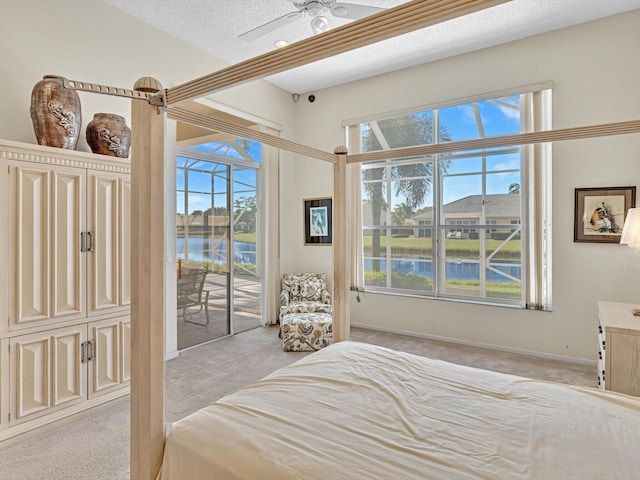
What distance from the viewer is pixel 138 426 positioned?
4.43 ft

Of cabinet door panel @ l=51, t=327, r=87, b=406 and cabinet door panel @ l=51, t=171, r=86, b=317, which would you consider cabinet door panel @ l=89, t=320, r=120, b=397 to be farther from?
cabinet door panel @ l=51, t=171, r=86, b=317

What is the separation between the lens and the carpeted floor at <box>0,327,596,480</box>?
193cm

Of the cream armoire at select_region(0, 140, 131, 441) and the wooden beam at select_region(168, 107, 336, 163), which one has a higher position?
the wooden beam at select_region(168, 107, 336, 163)

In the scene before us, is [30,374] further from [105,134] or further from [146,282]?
[105,134]

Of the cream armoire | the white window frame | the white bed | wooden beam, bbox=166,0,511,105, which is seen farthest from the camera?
the white window frame

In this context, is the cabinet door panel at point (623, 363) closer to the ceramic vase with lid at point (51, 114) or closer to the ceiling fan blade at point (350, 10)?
the ceiling fan blade at point (350, 10)

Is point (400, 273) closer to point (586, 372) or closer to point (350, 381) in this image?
point (586, 372)

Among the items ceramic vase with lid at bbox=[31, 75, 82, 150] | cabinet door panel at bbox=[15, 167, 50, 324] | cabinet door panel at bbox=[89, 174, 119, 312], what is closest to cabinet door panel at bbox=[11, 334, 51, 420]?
cabinet door panel at bbox=[15, 167, 50, 324]

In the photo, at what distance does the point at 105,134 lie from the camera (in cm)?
270

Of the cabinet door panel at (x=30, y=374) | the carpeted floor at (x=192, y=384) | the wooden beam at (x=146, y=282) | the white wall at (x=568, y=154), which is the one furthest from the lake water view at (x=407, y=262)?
the wooden beam at (x=146, y=282)

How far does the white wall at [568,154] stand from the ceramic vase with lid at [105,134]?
323 centimetres

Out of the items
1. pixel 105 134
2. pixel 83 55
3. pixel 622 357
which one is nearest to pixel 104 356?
pixel 105 134

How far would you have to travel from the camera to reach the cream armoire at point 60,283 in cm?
217

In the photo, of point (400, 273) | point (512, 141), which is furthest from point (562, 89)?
point (400, 273)
